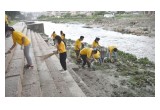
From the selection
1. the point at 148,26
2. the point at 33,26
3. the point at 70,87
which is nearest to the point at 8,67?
the point at 70,87

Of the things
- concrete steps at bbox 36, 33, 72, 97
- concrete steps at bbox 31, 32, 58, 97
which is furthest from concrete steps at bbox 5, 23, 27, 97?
concrete steps at bbox 36, 33, 72, 97

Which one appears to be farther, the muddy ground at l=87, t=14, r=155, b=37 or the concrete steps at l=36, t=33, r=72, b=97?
the muddy ground at l=87, t=14, r=155, b=37

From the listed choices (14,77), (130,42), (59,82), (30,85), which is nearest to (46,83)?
(59,82)

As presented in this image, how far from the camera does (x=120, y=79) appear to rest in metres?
9.44

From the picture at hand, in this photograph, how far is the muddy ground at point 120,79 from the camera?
315 inches

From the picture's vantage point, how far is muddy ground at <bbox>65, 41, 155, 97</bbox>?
26.2ft

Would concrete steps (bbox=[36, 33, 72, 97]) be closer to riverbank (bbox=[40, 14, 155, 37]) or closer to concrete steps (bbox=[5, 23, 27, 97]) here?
concrete steps (bbox=[5, 23, 27, 97])

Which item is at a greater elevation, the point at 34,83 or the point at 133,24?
the point at 133,24

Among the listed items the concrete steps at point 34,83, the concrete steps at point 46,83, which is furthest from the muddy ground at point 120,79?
the concrete steps at point 46,83

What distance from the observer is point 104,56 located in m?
11.5

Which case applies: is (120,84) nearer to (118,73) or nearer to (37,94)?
(118,73)

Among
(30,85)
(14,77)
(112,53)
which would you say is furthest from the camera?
(112,53)

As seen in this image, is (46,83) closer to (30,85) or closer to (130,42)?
(30,85)

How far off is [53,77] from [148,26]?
29.0 m
